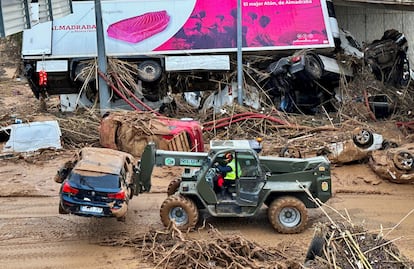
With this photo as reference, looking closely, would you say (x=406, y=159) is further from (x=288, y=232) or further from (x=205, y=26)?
(x=205, y=26)

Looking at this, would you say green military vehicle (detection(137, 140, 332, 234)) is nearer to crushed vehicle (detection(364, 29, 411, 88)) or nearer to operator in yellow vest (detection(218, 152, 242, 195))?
operator in yellow vest (detection(218, 152, 242, 195))

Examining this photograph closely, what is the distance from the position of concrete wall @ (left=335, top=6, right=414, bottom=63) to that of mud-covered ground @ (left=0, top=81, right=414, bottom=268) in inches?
374

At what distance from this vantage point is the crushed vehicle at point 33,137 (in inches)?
674

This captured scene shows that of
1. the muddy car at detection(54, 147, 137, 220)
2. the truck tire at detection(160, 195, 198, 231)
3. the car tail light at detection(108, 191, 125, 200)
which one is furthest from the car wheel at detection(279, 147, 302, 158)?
the car tail light at detection(108, 191, 125, 200)

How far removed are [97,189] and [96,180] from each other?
0.88 feet

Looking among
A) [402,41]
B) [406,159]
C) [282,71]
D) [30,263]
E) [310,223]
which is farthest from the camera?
[402,41]

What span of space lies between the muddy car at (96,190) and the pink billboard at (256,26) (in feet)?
33.7

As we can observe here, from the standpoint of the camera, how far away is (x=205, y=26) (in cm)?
2105

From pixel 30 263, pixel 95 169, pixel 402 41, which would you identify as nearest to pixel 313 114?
pixel 402 41

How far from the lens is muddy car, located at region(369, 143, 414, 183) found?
14.3 m

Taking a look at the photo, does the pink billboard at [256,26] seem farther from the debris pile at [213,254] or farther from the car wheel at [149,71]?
the debris pile at [213,254]

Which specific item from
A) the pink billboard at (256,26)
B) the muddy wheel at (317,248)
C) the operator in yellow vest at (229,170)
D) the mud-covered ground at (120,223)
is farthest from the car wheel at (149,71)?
the muddy wheel at (317,248)

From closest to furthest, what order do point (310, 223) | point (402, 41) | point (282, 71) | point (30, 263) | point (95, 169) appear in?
point (30, 263), point (95, 169), point (310, 223), point (282, 71), point (402, 41)

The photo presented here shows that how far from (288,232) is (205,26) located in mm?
11396
